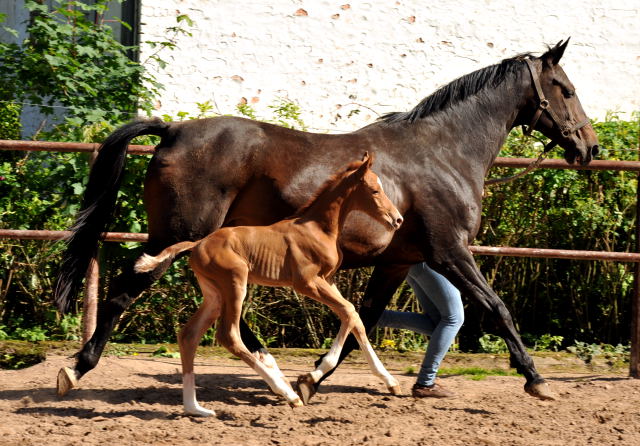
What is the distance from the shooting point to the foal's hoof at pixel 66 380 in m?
4.78

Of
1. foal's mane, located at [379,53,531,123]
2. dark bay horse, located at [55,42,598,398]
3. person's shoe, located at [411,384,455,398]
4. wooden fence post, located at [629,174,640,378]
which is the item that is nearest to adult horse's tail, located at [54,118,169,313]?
dark bay horse, located at [55,42,598,398]

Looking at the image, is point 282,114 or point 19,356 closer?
point 19,356

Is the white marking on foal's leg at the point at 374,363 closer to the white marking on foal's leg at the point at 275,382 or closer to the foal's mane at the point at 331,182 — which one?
the white marking on foal's leg at the point at 275,382

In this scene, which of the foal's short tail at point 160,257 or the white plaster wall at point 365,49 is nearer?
the foal's short tail at point 160,257

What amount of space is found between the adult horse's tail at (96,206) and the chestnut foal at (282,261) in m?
0.76

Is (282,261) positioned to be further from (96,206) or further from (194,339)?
(96,206)

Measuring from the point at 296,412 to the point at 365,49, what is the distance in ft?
18.2

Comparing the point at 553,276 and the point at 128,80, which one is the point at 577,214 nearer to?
the point at 553,276

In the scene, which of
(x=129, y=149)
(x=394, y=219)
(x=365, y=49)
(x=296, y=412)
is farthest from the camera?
(x=365, y=49)

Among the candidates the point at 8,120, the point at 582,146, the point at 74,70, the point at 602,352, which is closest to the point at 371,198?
the point at 582,146

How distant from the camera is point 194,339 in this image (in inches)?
180

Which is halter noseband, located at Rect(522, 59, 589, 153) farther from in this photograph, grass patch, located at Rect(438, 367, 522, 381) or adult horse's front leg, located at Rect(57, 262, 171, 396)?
adult horse's front leg, located at Rect(57, 262, 171, 396)

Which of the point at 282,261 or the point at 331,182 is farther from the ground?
the point at 331,182

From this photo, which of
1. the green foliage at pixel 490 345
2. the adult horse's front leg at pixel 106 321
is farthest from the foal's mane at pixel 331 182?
the green foliage at pixel 490 345
